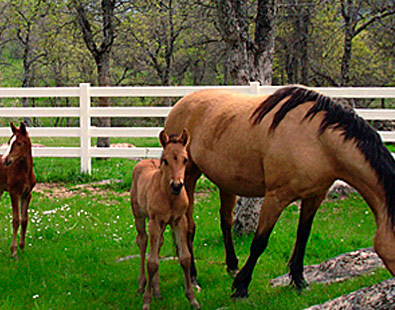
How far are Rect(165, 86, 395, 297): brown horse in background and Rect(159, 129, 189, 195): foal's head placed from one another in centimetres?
74

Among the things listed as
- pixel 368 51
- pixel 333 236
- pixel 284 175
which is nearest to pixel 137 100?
pixel 368 51

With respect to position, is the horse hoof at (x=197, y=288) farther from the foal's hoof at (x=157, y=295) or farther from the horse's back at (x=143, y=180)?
the horse's back at (x=143, y=180)

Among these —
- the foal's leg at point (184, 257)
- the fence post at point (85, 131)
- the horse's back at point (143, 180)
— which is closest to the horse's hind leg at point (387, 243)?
the foal's leg at point (184, 257)

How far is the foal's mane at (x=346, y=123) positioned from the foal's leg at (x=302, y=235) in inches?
31.6

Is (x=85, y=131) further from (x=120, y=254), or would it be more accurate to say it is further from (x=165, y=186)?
(x=165, y=186)

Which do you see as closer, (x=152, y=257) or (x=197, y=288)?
(x=152, y=257)

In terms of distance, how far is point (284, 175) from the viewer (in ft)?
14.3

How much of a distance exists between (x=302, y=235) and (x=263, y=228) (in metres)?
0.58

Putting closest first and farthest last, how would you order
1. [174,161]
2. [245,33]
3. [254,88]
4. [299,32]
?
[174,161] → [245,33] → [254,88] → [299,32]

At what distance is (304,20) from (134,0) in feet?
16.9

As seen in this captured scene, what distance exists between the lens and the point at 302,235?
4.89m

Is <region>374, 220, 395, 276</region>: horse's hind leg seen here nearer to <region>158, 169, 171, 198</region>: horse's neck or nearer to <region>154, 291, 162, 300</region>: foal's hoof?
<region>158, 169, 171, 198</region>: horse's neck

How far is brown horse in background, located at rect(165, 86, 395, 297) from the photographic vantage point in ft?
13.3

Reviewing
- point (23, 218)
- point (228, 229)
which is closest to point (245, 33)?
point (228, 229)
